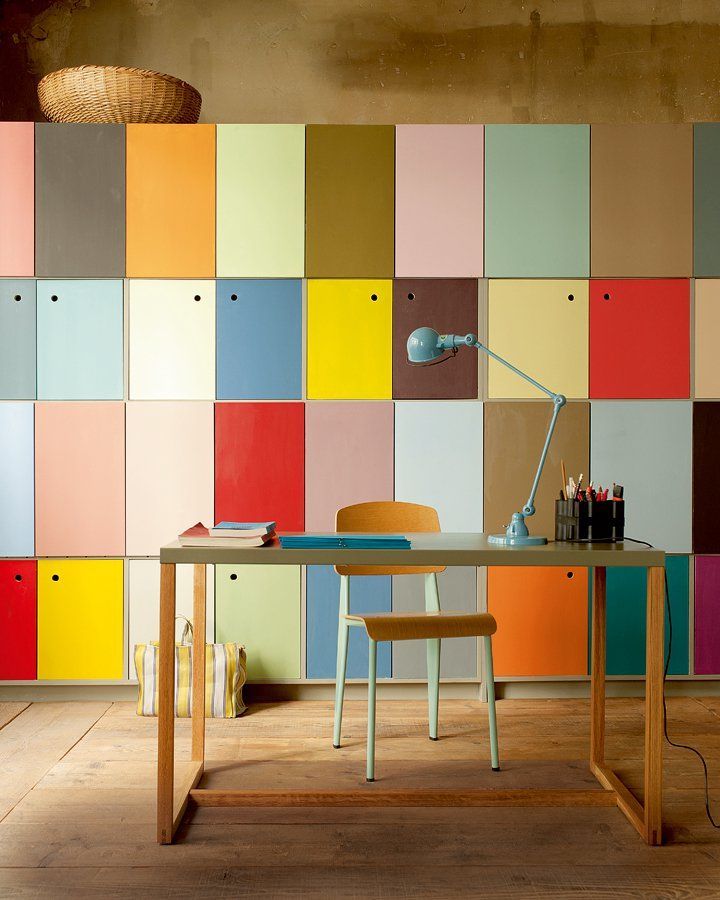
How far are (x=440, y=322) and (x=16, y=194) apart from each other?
69.8 inches

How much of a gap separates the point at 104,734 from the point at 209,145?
2282 millimetres

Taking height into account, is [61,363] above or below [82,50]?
below

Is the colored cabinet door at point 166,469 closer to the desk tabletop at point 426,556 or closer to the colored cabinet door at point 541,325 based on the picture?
the colored cabinet door at point 541,325

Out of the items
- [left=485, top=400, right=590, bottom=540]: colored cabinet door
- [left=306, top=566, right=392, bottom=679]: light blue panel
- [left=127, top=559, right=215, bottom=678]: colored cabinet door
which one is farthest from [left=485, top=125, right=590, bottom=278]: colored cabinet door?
[left=127, top=559, right=215, bottom=678]: colored cabinet door

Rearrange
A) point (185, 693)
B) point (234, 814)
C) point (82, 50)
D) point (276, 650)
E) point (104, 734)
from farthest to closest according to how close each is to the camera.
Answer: point (82, 50) < point (276, 650) < point (185, 693) < point (104, 734) < point (234, 814)

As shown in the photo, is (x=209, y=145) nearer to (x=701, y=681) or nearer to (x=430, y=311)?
(x=430, y=311)

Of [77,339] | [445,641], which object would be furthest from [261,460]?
[445,641]

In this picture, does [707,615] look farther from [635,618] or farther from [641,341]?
[641,341]

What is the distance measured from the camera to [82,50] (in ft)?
13.3

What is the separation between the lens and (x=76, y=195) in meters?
3.47

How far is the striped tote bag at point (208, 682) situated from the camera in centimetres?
324

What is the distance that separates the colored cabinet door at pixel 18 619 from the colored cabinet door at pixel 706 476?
2679 mm

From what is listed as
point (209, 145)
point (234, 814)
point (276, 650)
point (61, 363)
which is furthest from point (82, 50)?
point (234, 814)

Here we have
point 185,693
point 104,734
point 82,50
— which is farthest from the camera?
point 82,50
